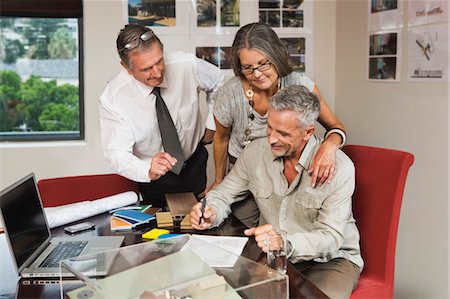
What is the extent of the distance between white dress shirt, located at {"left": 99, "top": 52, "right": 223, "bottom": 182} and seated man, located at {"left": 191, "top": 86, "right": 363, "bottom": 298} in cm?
50

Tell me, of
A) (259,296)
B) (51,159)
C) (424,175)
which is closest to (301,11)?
(424,175)

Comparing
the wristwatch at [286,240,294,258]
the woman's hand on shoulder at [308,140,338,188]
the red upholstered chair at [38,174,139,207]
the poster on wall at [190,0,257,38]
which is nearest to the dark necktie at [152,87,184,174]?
the red upholstered chair at [38,174,139,207]

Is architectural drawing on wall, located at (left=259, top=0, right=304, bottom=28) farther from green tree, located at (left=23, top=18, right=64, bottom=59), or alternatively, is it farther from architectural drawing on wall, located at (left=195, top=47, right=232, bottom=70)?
green tree, located at (left=23, top=18, right=64, bottom=59)

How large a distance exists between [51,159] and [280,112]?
2169 mm

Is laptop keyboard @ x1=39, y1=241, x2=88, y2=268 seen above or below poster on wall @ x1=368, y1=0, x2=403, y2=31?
below

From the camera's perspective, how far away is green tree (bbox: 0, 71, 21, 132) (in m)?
3.73

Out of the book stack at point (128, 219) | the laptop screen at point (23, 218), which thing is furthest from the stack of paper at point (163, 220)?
the laptop screen at point (23, 218)

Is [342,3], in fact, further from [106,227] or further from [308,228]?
[106,227]

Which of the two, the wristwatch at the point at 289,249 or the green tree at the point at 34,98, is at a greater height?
the green tree at the point at 34,98

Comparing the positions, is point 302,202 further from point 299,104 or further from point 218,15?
point 218,15

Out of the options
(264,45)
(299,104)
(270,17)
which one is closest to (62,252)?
(299,104)

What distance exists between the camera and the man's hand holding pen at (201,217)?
81.0 inches

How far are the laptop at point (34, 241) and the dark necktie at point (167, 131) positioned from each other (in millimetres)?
691

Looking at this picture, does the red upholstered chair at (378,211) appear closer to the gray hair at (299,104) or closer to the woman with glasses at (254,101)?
the woman with glasses at (254,101)
